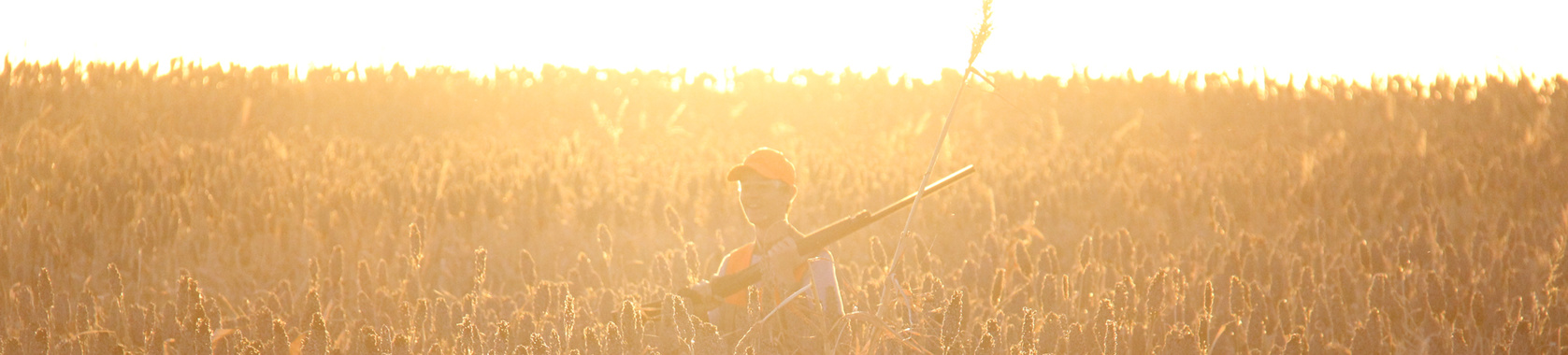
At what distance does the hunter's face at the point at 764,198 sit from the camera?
11.4 ft

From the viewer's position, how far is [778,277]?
109 inches

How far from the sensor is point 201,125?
1159 cm

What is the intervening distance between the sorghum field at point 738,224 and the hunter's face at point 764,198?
369mm

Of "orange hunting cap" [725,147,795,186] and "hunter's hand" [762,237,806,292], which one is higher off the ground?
"orange hunting cap" [725,147,795,186]

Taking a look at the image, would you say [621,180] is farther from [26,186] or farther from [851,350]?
[851,350]

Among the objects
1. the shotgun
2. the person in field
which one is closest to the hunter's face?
the person in field

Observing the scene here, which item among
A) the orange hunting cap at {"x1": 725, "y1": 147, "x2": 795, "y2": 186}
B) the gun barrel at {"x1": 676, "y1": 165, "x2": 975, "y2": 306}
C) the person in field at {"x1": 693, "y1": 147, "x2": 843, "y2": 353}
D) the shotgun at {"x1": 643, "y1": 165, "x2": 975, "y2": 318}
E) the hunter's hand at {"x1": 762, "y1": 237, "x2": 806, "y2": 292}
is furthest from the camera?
the orange hunting cap at {"x1": 725, "y1": 147, "x2": 795, "y2": 186}

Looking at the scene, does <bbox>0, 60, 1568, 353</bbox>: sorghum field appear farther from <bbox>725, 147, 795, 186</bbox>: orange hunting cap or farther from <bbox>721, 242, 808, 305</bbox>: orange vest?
<bbox>725, 147, 795, 186</bbox>: orange hunting cap

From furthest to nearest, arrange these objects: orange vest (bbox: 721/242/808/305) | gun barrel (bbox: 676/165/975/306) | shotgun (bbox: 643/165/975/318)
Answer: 1. orange vest (bbox: 721/242/808/305)
2. gun barrel (bbox: 676/165/975/306)
3. shotgun (bbox: 643/165/975/318)

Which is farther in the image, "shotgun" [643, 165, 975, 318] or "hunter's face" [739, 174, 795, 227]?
"hunter's face" [739, 174, 795, 227]

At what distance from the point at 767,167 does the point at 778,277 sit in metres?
0.76

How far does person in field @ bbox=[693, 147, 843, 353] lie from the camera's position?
92.5 inches

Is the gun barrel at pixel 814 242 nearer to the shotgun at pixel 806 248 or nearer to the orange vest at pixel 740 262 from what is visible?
the shotgun at pixel 806 248

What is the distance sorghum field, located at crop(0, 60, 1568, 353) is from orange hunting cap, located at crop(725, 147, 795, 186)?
16.6 inches
